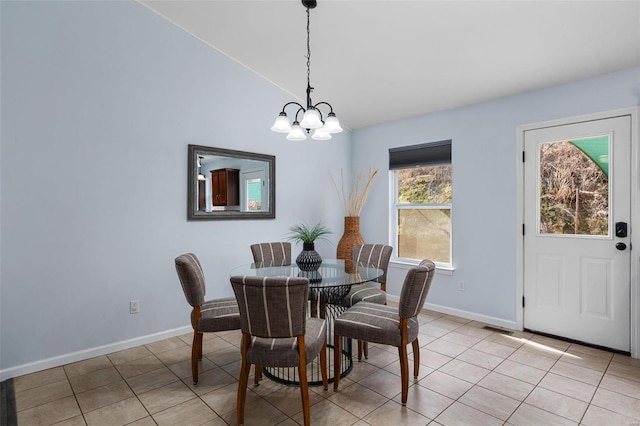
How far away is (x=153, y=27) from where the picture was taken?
3.23 metres

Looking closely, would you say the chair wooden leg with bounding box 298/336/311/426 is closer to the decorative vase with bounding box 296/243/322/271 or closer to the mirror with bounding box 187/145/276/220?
the decorative vase with bounding box 296/243/322/271

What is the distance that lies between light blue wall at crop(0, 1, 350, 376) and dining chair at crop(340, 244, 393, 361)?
1427 mm

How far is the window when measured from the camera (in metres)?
4.18

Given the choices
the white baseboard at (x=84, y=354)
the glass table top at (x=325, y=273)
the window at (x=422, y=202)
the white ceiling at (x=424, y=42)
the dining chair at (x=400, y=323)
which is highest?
the white ceiling at (x=424, y=42)

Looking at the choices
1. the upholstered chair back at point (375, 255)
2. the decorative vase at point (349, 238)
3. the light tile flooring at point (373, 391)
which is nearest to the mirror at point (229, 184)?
the decorative vase at point (349, 238)

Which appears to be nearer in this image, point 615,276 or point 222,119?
point 615,276

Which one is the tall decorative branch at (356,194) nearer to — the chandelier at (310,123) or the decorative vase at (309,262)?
the decorative vase at (309,262)

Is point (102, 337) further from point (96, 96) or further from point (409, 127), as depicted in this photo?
point (409, 127)

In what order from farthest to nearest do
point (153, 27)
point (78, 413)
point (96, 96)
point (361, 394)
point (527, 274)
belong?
point (527, 274)
point (153, 27)
point (96, 96)
point (361, 394)
point (78, 413)

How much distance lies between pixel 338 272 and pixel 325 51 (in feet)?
7.07

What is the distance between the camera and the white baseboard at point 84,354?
2.59 m

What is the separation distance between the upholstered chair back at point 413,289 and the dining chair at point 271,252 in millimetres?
1506

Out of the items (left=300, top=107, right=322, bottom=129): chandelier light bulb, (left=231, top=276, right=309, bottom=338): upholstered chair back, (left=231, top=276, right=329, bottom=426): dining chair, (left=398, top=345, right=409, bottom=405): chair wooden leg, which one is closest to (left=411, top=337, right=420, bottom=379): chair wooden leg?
(left=398, top=345, right=409, bottom=405): chair wooden leg

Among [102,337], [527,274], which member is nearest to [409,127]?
[527,274]
